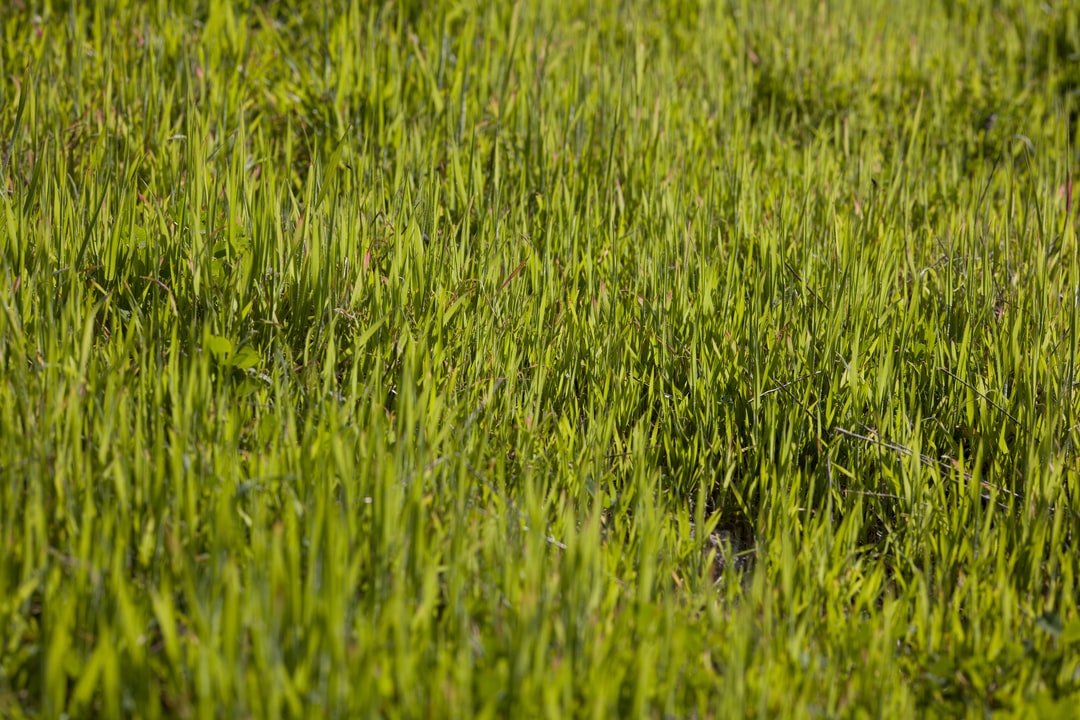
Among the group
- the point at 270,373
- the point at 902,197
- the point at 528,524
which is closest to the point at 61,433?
the point at 270,373

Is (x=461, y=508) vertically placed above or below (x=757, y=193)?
below

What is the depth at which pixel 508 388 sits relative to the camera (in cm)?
183

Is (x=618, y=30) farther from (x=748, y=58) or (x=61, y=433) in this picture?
(x=61, y=433)

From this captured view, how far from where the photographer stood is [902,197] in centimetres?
274

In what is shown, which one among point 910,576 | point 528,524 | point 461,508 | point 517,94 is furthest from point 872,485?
point 517,94

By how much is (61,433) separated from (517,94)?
1.91m

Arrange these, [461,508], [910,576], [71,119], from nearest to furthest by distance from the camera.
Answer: [461,508]
[910,576]
[71,119]

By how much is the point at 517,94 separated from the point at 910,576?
1927mm

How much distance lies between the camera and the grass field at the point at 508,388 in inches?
48.7

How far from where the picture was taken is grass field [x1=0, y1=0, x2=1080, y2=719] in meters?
1.24

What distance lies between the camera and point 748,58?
3793 millimetres

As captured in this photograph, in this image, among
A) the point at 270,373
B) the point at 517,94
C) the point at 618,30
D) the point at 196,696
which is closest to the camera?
the point at 196,696

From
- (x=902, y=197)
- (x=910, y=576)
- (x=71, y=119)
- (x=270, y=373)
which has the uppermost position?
(x=71, y=119)

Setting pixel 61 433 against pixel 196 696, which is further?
Result: pixel 61 433
